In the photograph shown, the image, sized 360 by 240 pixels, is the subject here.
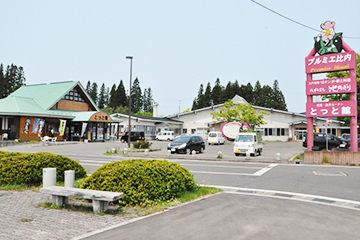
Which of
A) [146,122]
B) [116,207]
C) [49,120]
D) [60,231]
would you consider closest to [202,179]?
[116,207]

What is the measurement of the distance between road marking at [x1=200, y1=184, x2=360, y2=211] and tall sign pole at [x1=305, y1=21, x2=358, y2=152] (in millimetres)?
11904

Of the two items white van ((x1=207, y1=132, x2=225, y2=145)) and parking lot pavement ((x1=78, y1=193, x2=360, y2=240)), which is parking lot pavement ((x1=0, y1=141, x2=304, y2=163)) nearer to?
white van ((x1=207, y1=132, x2=225, y2=145))

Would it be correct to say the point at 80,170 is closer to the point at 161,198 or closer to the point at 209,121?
the point at 161,198

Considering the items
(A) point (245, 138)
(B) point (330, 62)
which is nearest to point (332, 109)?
(B) point (330, 62)

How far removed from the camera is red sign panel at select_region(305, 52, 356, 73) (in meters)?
18.4

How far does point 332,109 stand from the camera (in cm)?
1872

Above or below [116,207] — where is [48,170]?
above

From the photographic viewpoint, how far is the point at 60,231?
16.6 feet

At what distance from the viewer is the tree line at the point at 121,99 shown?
Answer: 87000 mm

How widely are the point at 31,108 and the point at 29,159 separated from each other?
33108 mm

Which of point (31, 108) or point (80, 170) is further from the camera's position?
point (31, 108)

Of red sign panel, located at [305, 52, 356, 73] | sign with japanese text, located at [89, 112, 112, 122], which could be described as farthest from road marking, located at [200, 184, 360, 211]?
sign with japanese text, located at [89, 112, 112, 122]

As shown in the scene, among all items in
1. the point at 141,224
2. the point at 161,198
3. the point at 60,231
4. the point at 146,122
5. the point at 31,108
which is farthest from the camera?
the point at 146,122

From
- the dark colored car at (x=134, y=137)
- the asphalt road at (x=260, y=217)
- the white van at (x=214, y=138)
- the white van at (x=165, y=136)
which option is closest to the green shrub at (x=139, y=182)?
the asphalt road at (x=260, y=217)
